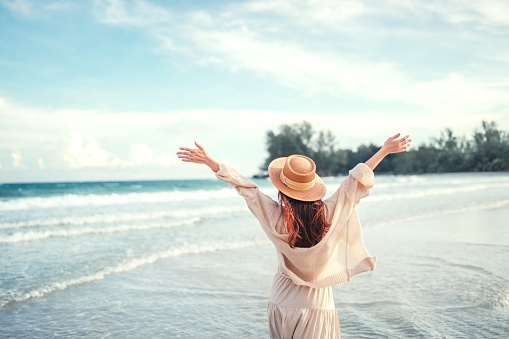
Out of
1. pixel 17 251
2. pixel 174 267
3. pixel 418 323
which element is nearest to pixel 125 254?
pixel 174 267

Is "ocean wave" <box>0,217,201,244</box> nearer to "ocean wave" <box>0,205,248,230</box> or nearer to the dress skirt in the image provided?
"ocean wave" <box>0,205,248,230</box>

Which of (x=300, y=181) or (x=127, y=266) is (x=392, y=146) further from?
(x=127, y=266)

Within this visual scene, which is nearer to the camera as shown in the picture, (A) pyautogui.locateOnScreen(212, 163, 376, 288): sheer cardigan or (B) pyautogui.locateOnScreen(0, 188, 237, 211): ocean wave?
(A) pyautogui.locateOnScreen(212, 163, 376, 288): sheer cardigan

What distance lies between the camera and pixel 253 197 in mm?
2266

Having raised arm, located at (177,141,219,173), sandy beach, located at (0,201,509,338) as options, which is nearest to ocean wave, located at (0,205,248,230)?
sandy beach, located at (0,201,509,338)

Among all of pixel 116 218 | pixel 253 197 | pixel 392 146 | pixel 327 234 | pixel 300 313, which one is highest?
pixel 392 146

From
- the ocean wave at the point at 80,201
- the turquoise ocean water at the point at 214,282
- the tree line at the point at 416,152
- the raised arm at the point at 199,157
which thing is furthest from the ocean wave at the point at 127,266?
the tree line at the point at 416,152

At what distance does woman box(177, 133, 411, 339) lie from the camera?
2.28 m

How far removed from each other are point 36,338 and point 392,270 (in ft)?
14.0

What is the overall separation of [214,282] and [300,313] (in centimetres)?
296

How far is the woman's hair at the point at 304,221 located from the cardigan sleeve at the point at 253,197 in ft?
0.23

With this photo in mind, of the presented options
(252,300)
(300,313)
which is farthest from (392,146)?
(252,300)

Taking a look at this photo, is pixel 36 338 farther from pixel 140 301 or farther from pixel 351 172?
pixel 351 172

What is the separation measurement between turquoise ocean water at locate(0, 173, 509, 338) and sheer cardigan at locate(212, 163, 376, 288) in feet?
3.85
